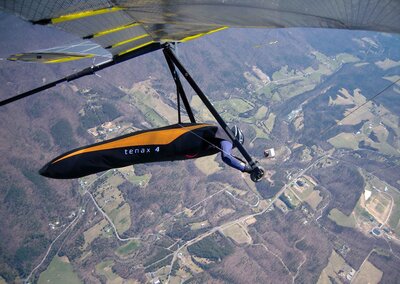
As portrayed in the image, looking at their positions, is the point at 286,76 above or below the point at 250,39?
below

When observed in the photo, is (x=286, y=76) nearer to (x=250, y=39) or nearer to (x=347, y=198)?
(x=250, y=39)

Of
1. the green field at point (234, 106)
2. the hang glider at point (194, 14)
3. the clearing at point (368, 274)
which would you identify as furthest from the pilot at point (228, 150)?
the green field at point (234, 106)

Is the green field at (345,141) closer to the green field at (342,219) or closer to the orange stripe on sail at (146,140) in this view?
the green field at (342,219)

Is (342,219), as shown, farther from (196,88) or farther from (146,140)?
(196,88)

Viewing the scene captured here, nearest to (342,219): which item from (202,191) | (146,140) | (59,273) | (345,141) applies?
(345,141)

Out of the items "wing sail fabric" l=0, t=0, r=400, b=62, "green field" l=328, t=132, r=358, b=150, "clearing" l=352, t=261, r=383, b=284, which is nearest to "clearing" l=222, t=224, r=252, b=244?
"clearing" l=352, t=261, r=383, b=284

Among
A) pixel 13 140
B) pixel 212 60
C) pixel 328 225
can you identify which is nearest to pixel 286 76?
pixel 212 60
